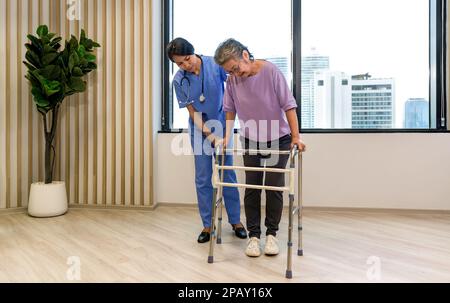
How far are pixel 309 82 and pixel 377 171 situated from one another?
97 centimetres

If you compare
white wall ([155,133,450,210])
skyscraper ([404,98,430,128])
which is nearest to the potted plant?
white wall ([155,133,450,210])

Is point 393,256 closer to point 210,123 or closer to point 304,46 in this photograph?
point 210,123

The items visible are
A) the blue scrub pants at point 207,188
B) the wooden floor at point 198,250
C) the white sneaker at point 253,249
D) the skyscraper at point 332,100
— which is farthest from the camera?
the skyscraper at point 332,100

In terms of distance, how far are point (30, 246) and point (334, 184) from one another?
92.2 inches

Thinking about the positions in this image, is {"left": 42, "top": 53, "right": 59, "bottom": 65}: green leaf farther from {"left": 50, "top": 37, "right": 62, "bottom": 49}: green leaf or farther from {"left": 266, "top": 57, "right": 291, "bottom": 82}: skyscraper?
{"left": 266, "top": 57, "right": 291, "bottom": 82}: skyscraper

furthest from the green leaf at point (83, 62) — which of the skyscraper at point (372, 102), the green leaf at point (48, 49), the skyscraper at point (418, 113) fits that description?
the skyscraper at point (418, 113)

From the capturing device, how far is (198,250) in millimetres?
2184

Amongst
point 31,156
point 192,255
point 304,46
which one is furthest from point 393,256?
point 31,156

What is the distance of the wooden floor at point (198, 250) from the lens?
181cm

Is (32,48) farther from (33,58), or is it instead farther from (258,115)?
(258,115)

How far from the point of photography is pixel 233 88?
6.77ft

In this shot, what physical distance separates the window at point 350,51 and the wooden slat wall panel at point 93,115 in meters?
0.39

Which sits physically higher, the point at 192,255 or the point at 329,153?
the point at 329,153

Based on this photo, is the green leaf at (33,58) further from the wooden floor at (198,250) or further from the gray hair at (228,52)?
the gray hair at (228,52)
